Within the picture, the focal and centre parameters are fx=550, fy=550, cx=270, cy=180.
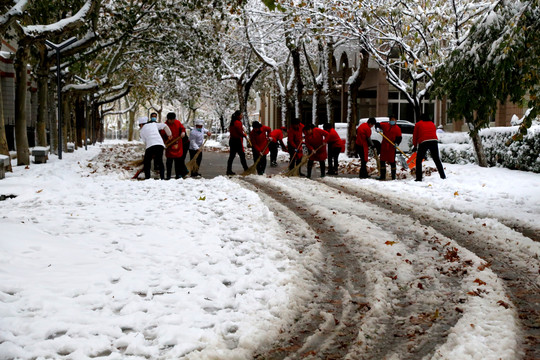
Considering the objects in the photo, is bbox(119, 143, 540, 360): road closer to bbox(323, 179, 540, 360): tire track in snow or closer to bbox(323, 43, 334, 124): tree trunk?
bbox(323, 179, 540, 360): tire track in snow

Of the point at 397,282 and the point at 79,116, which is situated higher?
the point at 79,116

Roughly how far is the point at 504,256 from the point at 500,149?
10546 millimetres

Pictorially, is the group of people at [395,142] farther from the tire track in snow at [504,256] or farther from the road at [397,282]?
the road at [397,282]

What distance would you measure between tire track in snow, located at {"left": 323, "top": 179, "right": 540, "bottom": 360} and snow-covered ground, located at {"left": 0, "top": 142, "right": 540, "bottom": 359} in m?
0.15

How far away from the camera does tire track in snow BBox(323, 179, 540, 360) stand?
4117 mm

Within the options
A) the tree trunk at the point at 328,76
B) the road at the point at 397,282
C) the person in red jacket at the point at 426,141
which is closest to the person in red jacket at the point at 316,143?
the person in red jacket at the point at 426,141

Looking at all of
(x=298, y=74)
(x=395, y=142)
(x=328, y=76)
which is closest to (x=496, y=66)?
(x=395, y=142)

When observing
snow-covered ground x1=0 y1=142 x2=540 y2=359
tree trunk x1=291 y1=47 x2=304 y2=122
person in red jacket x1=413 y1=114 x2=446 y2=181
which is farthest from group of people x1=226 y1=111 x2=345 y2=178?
tree trunk x1=291 y1=47 x2=304 y2=122

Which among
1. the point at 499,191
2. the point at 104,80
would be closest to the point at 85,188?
the point at 499,191

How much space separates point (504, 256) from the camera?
6156 mm

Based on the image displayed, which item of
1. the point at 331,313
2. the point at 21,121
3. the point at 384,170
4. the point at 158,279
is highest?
the point at 21,121

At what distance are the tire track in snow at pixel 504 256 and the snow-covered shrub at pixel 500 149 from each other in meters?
4.31

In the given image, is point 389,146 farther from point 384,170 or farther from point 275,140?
point 275,140

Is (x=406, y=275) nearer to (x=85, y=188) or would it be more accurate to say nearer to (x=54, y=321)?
(x=54, y=321)
